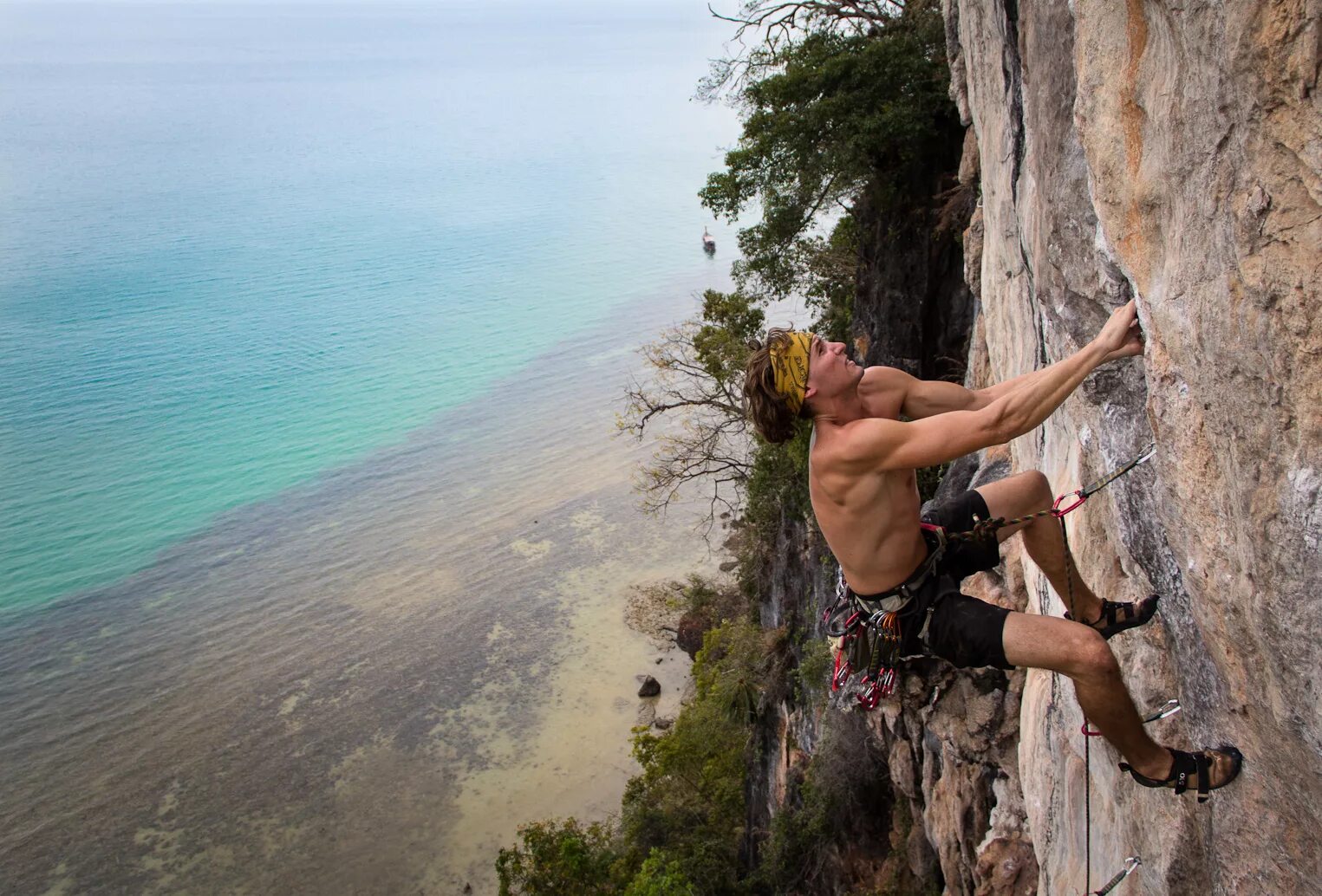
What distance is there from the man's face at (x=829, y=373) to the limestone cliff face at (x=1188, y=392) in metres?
1.20

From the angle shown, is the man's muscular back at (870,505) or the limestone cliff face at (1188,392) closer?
the limestone cliff face at (1188,392)

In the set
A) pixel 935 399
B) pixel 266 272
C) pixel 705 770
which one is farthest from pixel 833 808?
pixel 266 272

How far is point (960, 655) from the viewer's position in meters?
4.66

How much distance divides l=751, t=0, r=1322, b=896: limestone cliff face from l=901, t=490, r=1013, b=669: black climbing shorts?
2.08 feet

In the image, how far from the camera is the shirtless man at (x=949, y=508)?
3830 millimetres

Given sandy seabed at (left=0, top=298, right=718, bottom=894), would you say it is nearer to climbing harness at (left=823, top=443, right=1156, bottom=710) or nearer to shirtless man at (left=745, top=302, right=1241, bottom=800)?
climbing harness at (left=823, top=443, right=1156, bottom=710)

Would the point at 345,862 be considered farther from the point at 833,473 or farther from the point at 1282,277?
the point at 1282,277

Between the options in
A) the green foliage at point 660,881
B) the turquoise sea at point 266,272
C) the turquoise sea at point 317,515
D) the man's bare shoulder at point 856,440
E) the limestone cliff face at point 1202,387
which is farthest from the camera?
the turquoise sea at point 266,272

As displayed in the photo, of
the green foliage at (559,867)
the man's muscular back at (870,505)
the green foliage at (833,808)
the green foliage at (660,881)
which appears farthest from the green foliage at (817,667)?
the man's muscular back at (870,505)

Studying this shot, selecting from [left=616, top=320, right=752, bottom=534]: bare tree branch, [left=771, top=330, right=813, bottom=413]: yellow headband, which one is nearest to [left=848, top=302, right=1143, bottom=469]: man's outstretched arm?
[left=771, top=330, right=813, bottom=413]: yellow headband

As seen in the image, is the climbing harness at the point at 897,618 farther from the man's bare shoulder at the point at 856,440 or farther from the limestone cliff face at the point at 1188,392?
the man's bare shoulder at the point at 856,440

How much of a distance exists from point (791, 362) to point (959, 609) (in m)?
1.54

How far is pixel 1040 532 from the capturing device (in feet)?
15.5

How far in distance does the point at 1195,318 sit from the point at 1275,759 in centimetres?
162
